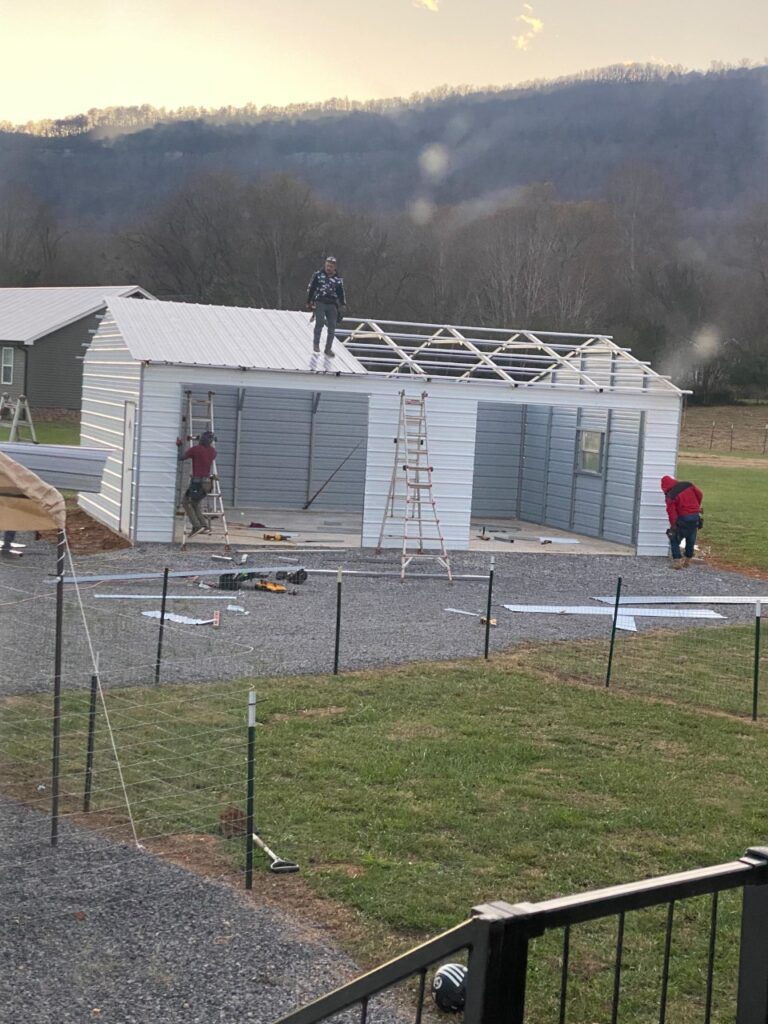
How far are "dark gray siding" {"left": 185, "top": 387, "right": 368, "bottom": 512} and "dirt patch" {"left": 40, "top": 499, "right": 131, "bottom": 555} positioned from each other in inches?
157

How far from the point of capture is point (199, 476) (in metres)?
20.6

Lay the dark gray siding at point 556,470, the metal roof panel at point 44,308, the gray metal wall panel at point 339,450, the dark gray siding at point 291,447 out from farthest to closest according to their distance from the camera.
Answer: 1. the metal roof panel at point 44,308
2. the gray metal wall panel at point 339,450
3. the dark gray siding at point 291,447
4. the dark gray siding at point 556,470

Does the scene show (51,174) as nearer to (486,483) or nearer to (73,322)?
(73,322)

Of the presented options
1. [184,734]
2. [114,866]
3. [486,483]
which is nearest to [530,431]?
[486,483]

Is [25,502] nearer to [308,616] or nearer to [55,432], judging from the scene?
[308,616]

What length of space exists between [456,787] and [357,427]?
19.9 m

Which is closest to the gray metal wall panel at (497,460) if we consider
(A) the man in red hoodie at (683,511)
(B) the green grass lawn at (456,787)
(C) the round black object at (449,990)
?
(A) the man in red hoodie at (683,511)

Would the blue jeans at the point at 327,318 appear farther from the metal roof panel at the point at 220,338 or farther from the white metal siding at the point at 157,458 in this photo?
the white metal siding at the point at 157,458

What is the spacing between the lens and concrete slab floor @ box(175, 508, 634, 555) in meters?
21.8

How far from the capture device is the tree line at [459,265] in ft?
232

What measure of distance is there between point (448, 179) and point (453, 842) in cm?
15066

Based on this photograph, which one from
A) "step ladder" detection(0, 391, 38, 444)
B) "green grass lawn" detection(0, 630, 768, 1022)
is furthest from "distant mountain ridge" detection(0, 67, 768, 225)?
"green grass lawn" detection(0, 630, 768, 1022)

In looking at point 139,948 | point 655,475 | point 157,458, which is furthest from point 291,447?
point 139,948

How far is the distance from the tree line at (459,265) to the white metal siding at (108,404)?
39.4m
